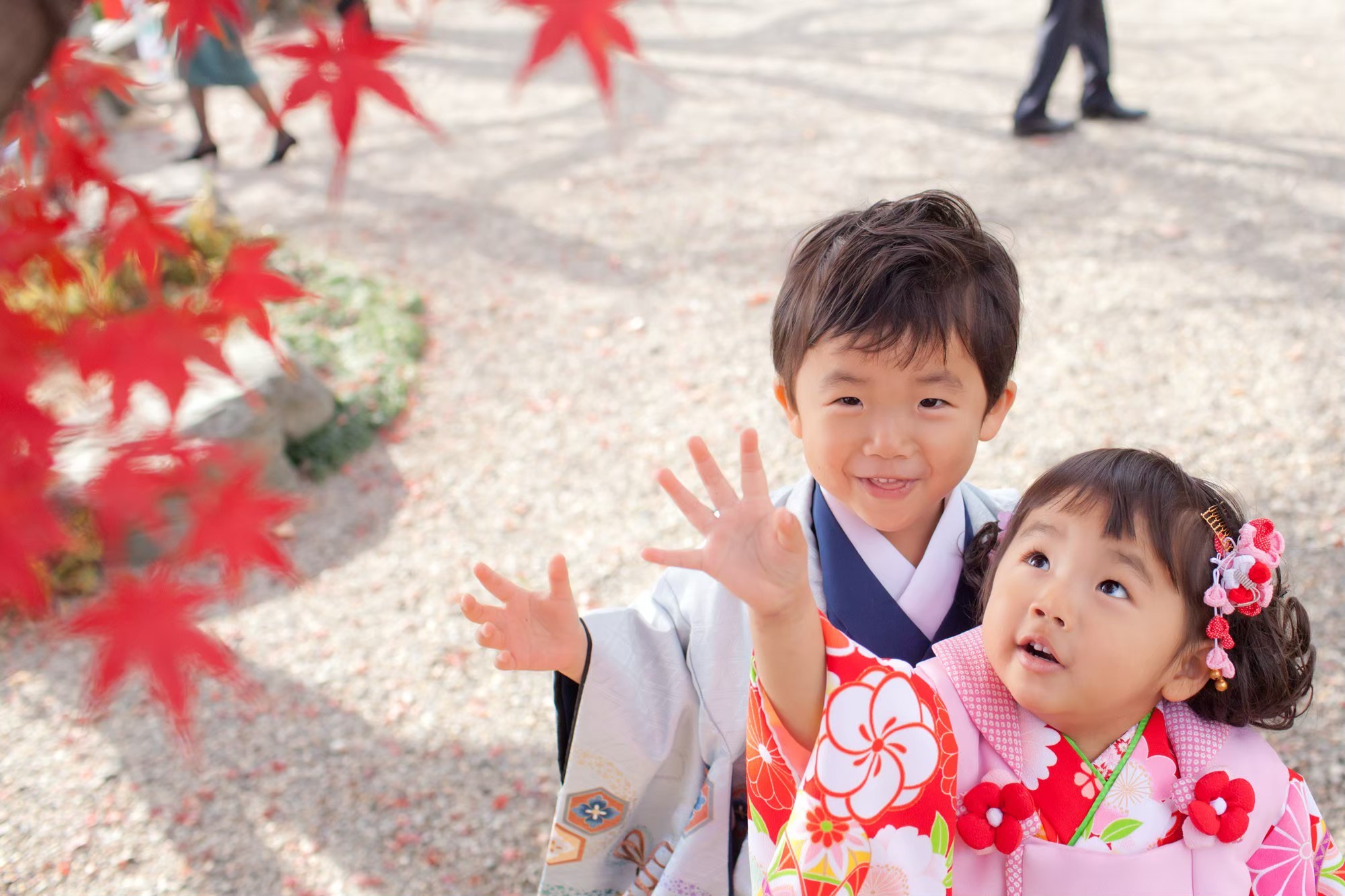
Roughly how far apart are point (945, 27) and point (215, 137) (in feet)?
18.2

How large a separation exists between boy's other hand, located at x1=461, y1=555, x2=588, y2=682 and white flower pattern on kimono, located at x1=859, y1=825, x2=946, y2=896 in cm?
54

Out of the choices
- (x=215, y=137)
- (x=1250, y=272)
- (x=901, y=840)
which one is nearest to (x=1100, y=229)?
(x=1250, y=272)

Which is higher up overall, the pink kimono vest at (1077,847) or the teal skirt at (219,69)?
the pink kimono vest at (1077,847)

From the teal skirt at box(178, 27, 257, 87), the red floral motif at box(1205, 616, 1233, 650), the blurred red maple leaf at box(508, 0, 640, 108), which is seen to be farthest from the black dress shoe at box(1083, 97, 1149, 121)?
the blurred red maple leaf at box(508, 0, 640, 108)

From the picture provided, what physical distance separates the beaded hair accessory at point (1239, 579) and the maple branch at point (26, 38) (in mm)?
1525

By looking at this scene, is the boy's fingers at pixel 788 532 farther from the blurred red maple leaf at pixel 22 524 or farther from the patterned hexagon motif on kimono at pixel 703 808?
the blurred red maple leaf at pixel 22 524

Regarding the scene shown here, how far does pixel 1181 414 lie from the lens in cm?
413

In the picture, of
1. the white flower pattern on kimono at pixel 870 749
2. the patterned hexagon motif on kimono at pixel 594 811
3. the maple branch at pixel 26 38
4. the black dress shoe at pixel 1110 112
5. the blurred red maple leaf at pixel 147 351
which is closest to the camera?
the maple branch at pixel 26 38

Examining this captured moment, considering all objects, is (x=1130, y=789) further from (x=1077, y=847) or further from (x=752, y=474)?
(x=752, y=474)

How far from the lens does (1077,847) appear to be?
1.55 m

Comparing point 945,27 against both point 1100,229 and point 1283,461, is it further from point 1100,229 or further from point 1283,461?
point 1283,461

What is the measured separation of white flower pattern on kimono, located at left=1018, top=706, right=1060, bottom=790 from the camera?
A: 5.16 ft

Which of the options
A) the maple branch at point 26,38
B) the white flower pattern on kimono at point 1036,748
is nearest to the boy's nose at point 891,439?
the white flower pattern on kimono at point 1036,748

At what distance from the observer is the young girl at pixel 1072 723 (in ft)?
4.63
